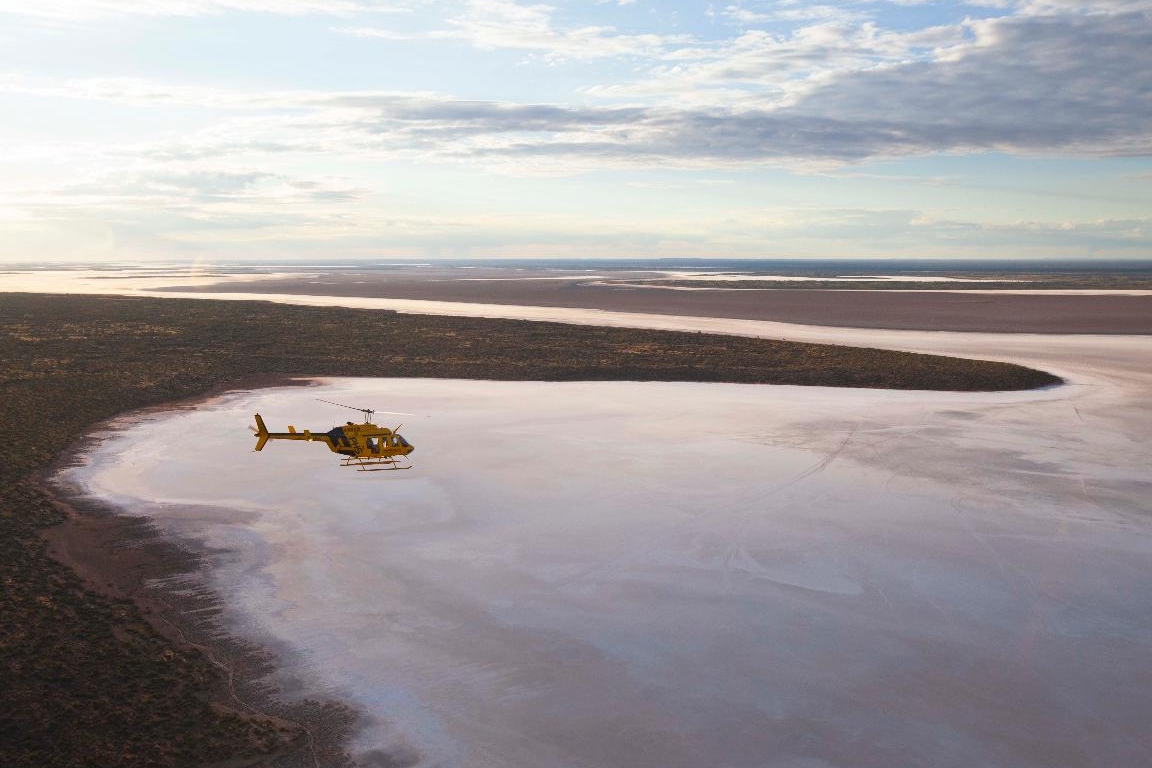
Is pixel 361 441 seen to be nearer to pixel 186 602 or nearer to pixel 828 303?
pixel 186 602

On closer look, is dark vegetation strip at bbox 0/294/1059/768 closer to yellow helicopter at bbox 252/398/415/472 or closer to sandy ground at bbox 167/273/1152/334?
yellow helicopter at bbox 252/398/415/472

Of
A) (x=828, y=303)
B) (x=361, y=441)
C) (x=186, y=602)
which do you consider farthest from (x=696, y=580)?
(x=828, y=303)

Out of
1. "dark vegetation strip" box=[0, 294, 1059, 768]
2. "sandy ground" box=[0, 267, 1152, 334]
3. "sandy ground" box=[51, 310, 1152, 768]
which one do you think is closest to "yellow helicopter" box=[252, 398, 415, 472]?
"sandy ground" box=[51, 310, 1152, 768]

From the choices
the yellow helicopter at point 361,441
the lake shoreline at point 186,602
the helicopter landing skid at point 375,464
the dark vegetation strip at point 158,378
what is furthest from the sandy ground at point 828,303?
the lake shoreline at point 186,602

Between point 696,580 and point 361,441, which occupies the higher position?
point 361,441

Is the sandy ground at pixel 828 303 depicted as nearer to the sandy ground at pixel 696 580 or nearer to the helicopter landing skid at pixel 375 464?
the sandy ground at pixel 696 580

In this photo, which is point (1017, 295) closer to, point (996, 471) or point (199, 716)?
point (996, 471)
